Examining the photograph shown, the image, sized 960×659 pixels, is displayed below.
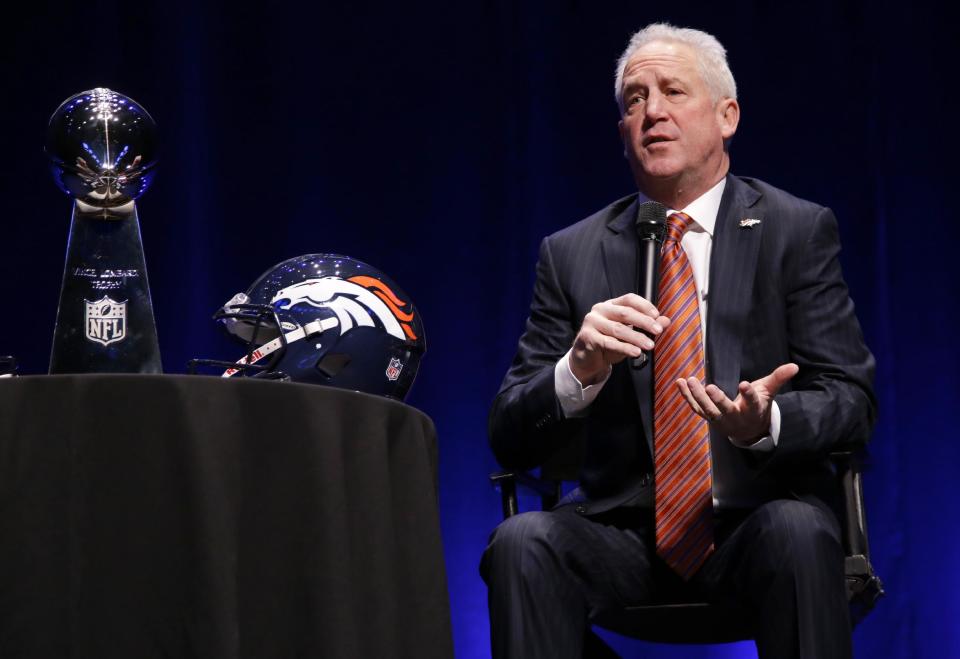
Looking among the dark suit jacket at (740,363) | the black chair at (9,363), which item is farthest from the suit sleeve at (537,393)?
the black chair at (9,363)

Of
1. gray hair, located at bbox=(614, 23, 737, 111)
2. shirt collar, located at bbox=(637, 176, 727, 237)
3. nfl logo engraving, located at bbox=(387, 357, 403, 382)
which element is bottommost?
nfl logo engraving, located at bbox=(387, 357, 403, 382)

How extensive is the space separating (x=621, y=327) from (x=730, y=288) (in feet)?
1.44

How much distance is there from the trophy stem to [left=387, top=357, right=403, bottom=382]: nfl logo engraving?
0.53 metres

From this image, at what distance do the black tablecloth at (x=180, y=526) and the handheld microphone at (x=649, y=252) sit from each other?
0.66 m

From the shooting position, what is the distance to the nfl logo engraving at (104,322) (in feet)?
5.40

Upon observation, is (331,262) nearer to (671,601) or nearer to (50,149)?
(50,149)

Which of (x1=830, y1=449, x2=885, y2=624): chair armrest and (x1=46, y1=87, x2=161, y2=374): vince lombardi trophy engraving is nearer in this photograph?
(x1=46, y1=87, x2=161, y2=374): vince lombardi trophy engraving

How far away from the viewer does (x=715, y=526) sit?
2174mm

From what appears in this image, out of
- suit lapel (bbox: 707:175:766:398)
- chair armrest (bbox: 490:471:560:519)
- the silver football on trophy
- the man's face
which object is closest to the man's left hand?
suit lapel (bbox: 707:175:766:398)

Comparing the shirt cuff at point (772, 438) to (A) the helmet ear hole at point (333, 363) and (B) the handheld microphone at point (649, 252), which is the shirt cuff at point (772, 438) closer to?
(B) the handheld microphone at point (649, 252)

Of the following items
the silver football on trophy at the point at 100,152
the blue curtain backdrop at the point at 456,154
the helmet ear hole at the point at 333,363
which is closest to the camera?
the silver football on trophy at the point at 100,152

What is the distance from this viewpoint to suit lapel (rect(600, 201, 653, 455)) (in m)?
2.29

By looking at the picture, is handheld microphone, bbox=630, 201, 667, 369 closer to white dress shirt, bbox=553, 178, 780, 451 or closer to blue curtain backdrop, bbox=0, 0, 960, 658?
white dress shirt, bbox=553, 178, 780, 451

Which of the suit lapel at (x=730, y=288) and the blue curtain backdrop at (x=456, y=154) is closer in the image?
the suit lapel at (x=730, y=288)
